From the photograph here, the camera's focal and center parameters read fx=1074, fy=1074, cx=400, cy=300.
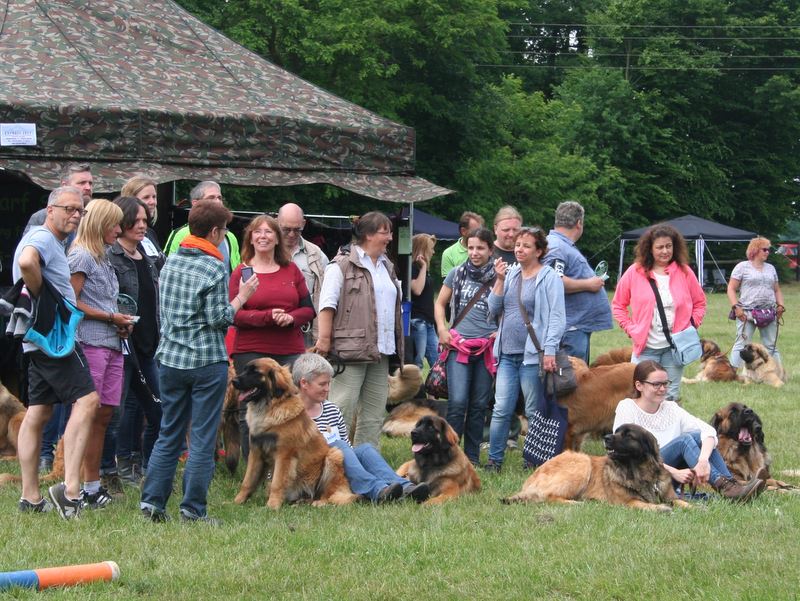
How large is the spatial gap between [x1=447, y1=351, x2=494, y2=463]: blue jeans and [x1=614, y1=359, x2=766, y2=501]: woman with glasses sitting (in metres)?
1.39

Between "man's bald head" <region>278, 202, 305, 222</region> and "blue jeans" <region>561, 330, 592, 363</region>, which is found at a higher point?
"man's bald head" <region>278, 202, 305, 222</region>

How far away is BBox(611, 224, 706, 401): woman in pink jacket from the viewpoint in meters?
7.77

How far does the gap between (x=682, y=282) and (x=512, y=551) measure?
11.3ft

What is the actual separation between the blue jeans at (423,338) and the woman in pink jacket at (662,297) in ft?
9.80

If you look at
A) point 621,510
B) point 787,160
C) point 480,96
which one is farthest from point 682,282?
point 787,160

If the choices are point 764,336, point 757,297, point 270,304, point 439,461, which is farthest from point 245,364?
point 764,336

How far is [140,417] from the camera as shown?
23.4ft

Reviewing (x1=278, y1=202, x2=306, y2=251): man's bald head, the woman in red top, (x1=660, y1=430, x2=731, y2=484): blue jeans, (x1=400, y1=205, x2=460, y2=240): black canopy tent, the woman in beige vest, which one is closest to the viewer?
(x1=660, y1=430, x2=731, y2=484): blue jeans

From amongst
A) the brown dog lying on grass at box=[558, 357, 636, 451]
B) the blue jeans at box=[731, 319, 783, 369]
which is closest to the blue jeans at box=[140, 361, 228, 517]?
the brown dog lying on grass at box=[558, 357, 636, 451]

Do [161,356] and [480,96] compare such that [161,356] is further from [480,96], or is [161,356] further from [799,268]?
[799,268]

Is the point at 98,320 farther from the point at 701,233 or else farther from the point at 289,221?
the point at 701,233

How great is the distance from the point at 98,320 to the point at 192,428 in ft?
3.14

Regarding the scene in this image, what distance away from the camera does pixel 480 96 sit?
105 ft

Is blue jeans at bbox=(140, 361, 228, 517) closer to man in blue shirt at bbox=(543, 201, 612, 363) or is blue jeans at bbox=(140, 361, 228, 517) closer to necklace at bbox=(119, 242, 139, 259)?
necklace at bbox=(119, 242, 139, 259)
